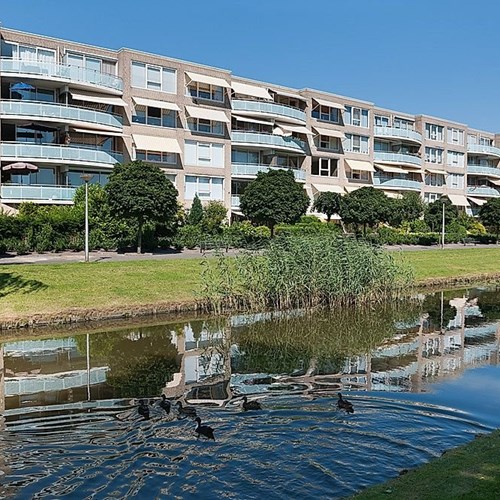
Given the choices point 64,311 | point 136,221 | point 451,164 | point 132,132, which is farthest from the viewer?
point 451,164

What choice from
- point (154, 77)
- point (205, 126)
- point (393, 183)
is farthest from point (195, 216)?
point (393, 183)

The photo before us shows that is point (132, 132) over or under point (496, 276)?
over

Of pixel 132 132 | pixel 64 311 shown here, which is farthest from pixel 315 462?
pixel 132 132

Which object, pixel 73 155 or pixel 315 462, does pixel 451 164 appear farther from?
pixel 315 462

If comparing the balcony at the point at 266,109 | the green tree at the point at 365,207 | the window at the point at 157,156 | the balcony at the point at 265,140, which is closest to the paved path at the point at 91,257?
the window at the point at 157,156

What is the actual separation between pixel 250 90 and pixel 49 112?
62.1 feet

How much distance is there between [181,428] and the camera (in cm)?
764

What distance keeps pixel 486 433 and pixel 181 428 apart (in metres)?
4.06

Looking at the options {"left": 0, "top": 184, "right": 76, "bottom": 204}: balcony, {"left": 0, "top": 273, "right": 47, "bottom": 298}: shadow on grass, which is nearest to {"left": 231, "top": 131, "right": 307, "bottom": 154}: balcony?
{"left": 0, "top": 184, "right": 76, "bottom": 204}: balcony

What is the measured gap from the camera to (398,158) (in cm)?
6384

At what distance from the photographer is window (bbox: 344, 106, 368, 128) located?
5981 centimetres

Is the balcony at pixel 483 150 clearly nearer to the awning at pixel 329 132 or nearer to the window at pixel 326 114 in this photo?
the window at pixel 326 114

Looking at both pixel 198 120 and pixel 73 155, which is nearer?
pixel 73 155

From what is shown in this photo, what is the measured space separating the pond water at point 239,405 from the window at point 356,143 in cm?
4604
